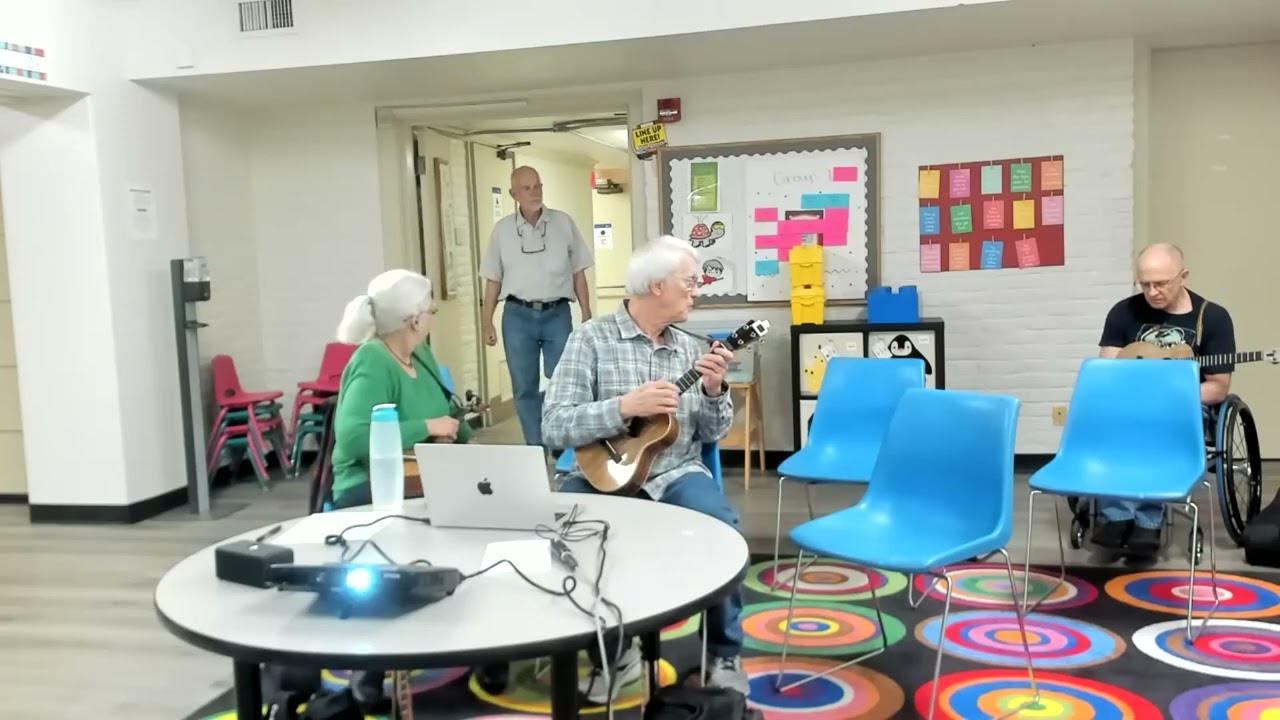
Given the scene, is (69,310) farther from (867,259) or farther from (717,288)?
(867,259)

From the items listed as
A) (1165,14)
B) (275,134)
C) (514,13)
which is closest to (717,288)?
(514,13)

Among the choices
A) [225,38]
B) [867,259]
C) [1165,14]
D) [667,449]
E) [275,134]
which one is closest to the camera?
[667,449]

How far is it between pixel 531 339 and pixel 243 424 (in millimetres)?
1762

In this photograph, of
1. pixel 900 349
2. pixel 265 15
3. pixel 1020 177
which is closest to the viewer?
pixel 265 15

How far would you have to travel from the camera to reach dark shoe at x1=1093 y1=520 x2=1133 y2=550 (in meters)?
3.69

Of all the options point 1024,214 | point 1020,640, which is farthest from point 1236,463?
point 1024,214

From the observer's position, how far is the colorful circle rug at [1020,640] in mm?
2746

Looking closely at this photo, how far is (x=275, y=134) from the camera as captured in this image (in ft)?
19.7

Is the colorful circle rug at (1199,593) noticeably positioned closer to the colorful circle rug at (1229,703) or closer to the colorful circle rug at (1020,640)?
the colorful circle rug at (1020,640)

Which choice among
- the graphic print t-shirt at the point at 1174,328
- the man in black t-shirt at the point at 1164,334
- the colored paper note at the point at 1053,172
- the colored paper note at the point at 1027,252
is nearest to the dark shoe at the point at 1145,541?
the man in black t-shirt at the point at 1164,334

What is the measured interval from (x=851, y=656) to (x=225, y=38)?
3.97 meters

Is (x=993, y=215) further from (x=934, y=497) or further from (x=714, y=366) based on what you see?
(x=714, y=366)

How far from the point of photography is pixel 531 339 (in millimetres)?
5012

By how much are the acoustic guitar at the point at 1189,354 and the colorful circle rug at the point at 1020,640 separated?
109cm
